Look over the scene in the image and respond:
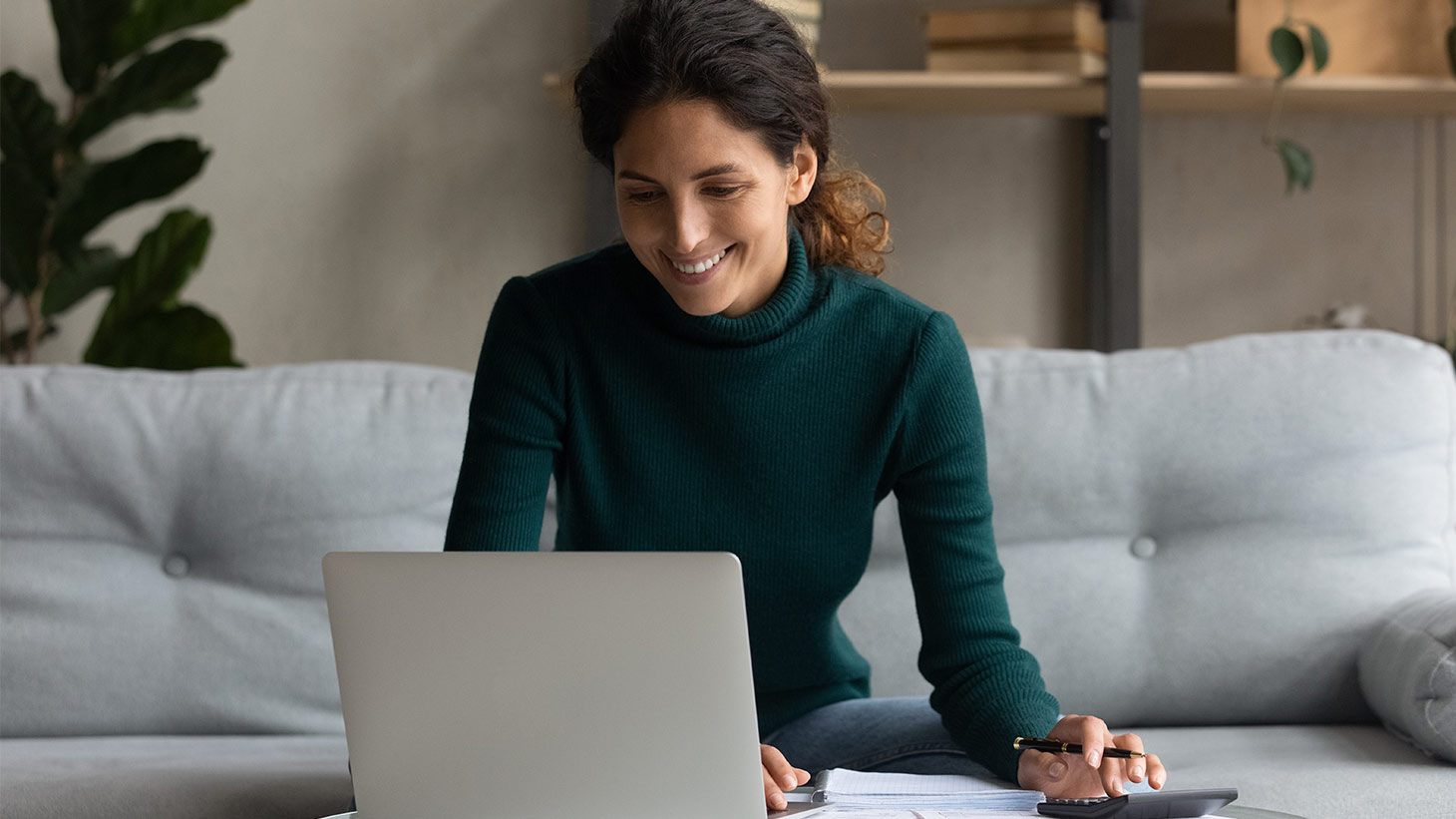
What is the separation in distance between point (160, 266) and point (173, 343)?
14 cm

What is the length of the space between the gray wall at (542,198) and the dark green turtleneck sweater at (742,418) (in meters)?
1.20

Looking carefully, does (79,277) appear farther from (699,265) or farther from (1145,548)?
(1145,548)

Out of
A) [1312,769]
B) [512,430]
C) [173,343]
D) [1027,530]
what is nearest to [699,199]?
[512,430]

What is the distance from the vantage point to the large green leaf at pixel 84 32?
192cm

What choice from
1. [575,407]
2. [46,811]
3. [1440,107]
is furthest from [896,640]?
[1440,107]

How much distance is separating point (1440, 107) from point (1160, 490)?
1.21 metres

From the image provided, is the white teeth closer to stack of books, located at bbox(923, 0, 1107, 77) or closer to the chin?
the chin

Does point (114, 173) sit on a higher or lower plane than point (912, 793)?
higher

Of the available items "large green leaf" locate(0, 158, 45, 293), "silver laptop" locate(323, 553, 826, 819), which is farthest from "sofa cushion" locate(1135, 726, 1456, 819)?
"large green leaf" locate(0, 158, 45, 293)

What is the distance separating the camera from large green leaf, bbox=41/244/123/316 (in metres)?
1.97

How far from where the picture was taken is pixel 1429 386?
139cm

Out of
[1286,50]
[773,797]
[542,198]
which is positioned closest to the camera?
[773,797]

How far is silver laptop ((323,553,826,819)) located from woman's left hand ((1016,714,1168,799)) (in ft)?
0.94

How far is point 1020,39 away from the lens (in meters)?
1.94
